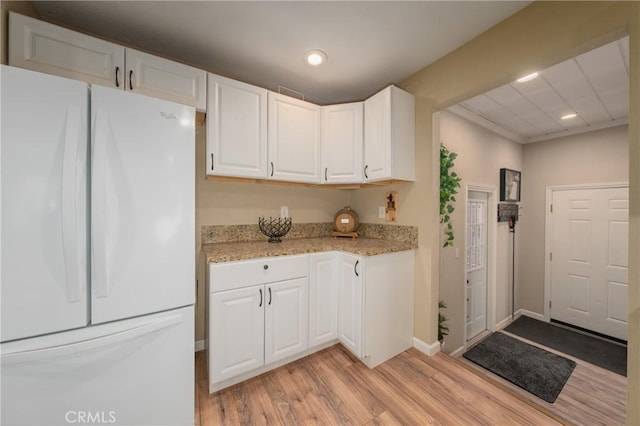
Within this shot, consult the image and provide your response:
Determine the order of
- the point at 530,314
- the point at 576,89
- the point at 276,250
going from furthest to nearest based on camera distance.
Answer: the point at 530,314 < the point at 576,89 < the point at 276,250

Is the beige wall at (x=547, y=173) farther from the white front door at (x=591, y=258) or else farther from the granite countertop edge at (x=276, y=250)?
the granite countertop edge at (x=276, y=250)

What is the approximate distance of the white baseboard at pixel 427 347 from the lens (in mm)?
2043

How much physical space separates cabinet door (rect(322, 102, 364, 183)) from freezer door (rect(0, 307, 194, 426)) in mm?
1656

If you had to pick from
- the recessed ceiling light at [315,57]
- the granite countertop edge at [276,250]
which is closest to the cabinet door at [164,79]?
the recessed ceiling light at [315,57]

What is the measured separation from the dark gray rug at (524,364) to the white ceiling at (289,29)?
10.2 feet

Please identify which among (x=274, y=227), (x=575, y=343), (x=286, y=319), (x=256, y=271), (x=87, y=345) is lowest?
(x=575, y=343)

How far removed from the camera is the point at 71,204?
0.98 meters

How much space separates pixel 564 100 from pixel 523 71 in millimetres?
1621

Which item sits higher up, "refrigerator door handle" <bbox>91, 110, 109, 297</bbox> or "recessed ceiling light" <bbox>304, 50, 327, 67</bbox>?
"recessed ceiling light" <bbox>304, 50, 327, 67</bbox>

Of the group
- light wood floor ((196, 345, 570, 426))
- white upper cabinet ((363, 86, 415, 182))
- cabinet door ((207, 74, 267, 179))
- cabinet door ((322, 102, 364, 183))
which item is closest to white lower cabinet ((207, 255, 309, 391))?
light wood floor ((196, 345, 570, 426))

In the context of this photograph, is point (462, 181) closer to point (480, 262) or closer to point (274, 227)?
point (480, 262)

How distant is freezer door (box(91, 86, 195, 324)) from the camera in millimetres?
1044

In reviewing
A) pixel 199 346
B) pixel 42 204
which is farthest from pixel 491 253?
pixel 42 204

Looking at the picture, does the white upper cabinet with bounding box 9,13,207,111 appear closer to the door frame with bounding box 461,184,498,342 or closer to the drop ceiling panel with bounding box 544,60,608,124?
the drop ceiling panel with bounding box 544,60,608,124
